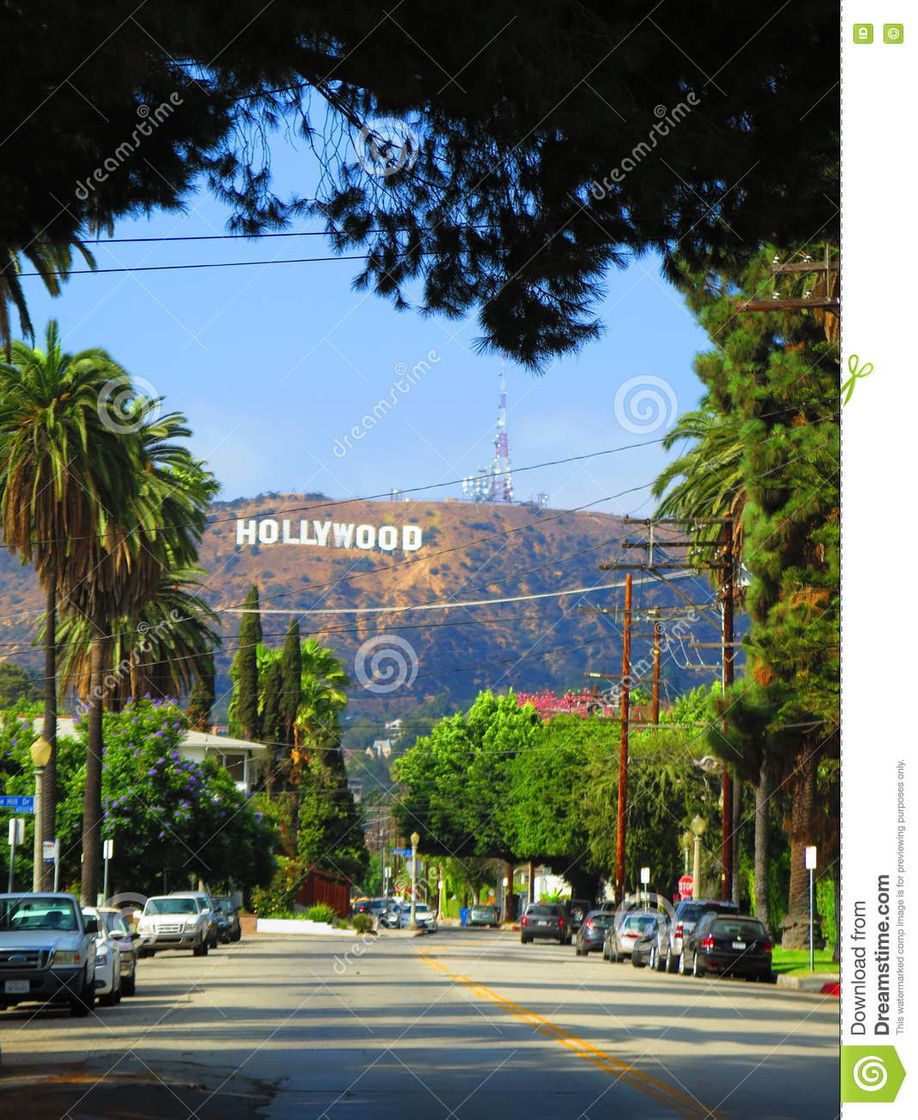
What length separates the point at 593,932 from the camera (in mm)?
54844

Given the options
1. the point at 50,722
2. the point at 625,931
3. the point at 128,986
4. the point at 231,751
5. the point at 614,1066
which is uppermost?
the point at 50,722

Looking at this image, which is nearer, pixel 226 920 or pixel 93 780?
pixel 93 780

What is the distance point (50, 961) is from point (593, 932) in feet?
113

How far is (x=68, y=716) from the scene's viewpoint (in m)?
80.7

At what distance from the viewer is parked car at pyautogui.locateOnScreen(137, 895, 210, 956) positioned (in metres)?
44.2

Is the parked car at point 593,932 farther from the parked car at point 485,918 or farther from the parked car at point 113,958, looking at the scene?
the parked car at point 485,918

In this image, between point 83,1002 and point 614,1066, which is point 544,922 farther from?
point 614,1066

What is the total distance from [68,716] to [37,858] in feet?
139

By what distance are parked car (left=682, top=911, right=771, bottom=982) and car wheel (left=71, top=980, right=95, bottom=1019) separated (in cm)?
1772

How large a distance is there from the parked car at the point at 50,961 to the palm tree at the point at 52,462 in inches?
655

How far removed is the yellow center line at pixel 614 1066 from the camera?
12992mm

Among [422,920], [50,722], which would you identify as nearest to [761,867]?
[50,722]
